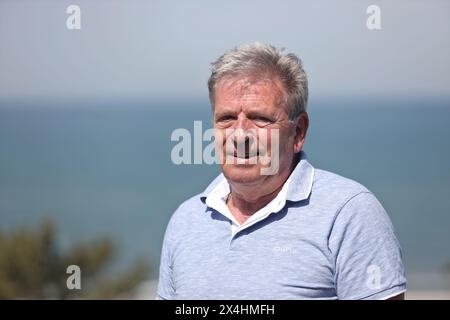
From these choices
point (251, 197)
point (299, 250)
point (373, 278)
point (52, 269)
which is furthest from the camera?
point (52, 269)

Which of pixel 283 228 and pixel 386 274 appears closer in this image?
pixel 386 274

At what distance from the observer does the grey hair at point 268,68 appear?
7.11 feet

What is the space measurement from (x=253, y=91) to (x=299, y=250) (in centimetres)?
53

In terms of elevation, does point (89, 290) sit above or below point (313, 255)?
below

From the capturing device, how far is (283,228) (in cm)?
218

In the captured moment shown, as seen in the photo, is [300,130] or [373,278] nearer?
[373,278]

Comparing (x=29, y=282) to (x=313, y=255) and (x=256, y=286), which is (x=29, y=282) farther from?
(x=313, y=255)

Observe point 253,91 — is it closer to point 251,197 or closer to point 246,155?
point 246,155

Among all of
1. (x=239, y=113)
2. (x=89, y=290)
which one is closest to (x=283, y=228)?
(x=239, y=113)

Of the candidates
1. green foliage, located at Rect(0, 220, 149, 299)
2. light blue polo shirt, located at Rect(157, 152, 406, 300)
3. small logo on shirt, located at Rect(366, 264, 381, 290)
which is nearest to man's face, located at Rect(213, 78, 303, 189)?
light blue polo shirt, located at Rect(157, 152, 406, 300)

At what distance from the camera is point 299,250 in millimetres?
2129

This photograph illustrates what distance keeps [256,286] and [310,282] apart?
7.1 inches

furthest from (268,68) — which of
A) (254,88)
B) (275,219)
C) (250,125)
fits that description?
(275,219)
